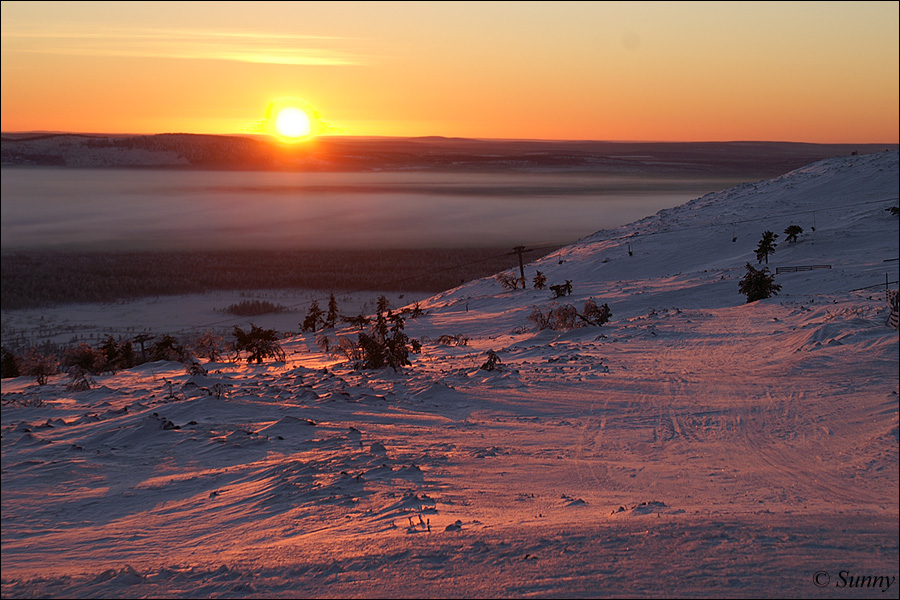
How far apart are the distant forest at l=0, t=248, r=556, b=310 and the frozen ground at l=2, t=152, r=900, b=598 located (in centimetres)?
1029

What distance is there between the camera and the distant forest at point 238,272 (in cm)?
2286

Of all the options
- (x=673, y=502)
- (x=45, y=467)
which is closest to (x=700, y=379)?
(x=673, y=502)

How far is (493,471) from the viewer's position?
253 inches

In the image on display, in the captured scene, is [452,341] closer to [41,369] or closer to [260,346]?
[260,346]

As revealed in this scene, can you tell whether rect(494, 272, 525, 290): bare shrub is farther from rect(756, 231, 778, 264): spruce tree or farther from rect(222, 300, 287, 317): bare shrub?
rect(222, 300, 287, 317): bare shrub

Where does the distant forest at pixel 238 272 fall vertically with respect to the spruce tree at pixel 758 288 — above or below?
above

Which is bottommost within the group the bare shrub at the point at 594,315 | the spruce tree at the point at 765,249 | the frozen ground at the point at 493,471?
the frozen ground at the point at 493,471

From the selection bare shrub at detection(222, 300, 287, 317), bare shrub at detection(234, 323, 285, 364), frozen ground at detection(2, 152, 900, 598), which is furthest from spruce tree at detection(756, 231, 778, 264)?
bare shrub at detection(222, 300, 287, 317)

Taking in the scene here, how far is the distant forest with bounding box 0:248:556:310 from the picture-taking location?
22859mm

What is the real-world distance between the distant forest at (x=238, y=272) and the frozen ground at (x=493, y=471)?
10.3 metres

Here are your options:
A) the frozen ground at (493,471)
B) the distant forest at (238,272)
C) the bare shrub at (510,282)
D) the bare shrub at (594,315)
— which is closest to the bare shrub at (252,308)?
the distant forest at (238,272)

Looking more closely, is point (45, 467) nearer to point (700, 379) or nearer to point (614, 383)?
point (614, 383)

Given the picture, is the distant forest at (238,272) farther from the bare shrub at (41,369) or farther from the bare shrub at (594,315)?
the bare shrub at (594,315)

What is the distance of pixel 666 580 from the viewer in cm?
388
